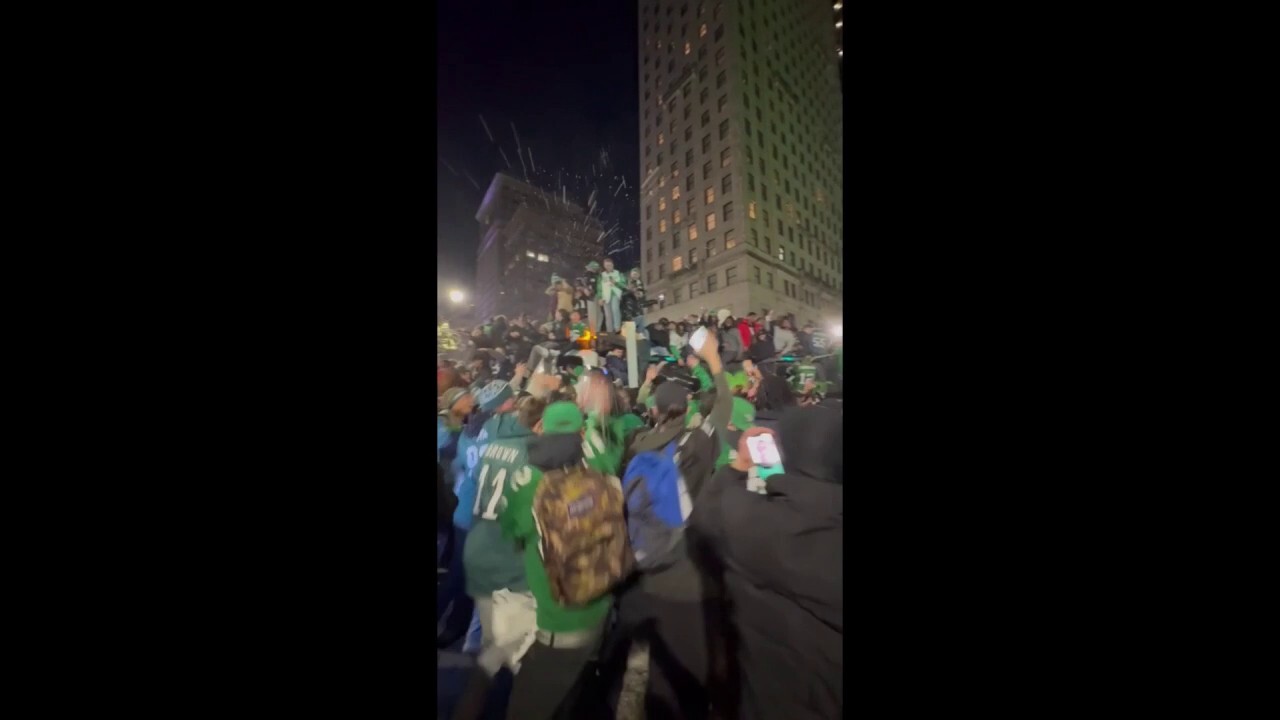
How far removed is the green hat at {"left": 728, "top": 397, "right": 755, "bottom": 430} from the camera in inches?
63.1

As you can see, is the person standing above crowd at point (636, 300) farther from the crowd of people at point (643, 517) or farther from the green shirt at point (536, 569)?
the green shirt at point (536, 569)

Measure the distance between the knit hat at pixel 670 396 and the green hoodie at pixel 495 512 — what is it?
0.55 m

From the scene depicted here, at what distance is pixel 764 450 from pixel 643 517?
0.59m

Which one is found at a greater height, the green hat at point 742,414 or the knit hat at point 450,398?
the knit hat at point 450,398

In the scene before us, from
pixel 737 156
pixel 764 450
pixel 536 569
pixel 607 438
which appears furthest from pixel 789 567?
pixel 737 156

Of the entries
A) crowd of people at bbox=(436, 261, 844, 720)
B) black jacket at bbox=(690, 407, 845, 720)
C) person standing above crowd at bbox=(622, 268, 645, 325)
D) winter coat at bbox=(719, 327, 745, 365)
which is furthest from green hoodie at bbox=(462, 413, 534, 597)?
winter coat at bbox=(719, 327, 745, 365)

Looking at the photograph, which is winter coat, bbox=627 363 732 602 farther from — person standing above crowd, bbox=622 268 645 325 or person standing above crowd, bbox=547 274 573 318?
person standing above crowd, bbox=547 274 573 318

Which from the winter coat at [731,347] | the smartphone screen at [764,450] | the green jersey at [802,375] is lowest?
the smartphone screen at [764,450]

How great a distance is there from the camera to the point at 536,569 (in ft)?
5.39

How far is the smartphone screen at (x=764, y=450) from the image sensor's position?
1.58 meters

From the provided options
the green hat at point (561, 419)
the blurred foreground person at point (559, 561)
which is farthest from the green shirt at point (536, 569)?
the green hat at point (561, 419)

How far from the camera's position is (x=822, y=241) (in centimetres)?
157

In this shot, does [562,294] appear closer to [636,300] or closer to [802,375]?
[636,300]
